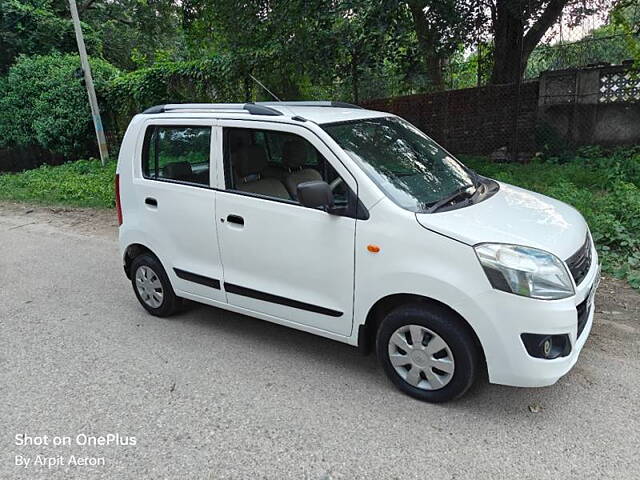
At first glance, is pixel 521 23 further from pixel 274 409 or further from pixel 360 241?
pixel 274 409

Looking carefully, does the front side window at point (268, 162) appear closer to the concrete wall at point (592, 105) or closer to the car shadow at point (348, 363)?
the car shadow at point (348, 363)

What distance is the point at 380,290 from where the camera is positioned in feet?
10.7

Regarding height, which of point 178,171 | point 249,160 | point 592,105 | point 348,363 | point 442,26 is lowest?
point 348,363

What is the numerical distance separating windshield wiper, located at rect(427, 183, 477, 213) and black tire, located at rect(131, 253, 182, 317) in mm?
2432

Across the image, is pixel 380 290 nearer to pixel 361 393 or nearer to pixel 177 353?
pixel 361 393

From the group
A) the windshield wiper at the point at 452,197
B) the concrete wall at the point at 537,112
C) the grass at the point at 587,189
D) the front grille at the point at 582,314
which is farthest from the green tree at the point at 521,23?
the front grille at the point at 582,314

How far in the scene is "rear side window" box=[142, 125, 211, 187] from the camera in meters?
4.12

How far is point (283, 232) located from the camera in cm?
363

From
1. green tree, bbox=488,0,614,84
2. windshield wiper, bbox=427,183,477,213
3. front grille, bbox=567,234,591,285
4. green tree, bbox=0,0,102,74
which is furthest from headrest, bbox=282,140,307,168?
green tree, bbox=0,0,102,74

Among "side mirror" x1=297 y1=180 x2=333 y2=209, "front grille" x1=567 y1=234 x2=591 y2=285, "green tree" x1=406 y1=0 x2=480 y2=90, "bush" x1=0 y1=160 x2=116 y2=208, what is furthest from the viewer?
"bush" x1=0 y1=160 x2=116 y2=208

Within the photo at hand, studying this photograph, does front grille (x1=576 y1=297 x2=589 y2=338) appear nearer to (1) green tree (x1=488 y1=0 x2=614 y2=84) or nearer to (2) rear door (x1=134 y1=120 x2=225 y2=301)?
(2) rear door (x1=134 y1=120 x2=225 y2=301)

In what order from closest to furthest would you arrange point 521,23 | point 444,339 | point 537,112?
1. point 444,339
2. point 521,23
3. point 537,112

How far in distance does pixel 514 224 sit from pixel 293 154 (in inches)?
70.2

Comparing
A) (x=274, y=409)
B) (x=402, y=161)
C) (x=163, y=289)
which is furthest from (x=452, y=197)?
(x=163, y=289)
